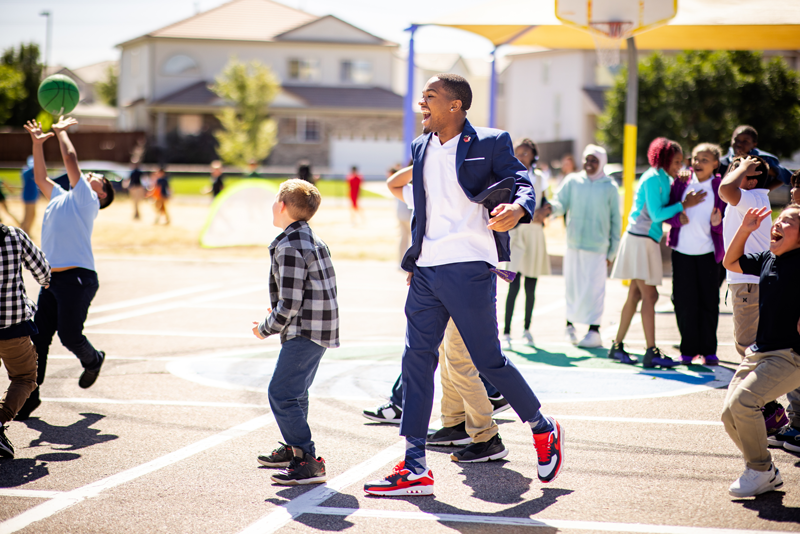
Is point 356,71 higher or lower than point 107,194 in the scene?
higher

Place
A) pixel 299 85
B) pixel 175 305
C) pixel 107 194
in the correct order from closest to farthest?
pixel 107 194, pixel 175 305, pixel 299 85

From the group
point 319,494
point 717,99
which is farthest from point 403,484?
point 717,99

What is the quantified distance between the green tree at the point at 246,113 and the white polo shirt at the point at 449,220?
46.4 meters

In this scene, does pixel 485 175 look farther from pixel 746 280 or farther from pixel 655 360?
pixel 655 360

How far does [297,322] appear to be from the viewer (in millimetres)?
4543

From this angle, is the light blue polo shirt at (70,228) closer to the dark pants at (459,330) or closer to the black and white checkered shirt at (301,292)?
the black and white checkered shirt at (301,292)

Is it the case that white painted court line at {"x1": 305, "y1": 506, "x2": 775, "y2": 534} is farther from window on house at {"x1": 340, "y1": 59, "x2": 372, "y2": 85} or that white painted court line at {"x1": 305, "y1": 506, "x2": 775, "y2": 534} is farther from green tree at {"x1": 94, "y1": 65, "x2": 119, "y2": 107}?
green tree at {"x1": 94, "y1": 65, "x2": 119, "y2": 107}

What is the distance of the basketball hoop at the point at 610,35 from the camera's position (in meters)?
12.2

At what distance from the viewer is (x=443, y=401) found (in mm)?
5328

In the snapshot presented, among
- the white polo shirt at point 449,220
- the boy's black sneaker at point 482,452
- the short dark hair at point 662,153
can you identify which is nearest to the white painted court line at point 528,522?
the boy's black sneaker at point 482,452

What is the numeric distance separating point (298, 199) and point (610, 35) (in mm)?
9173

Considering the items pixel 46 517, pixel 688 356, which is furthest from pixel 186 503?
pixel 688 356

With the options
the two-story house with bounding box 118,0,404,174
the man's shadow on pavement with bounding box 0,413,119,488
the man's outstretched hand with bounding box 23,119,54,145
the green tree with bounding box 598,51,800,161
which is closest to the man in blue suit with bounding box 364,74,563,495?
the man's shadow on pavement with bounding box 0,413,119,488

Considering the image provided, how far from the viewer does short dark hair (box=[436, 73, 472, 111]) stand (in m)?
4.41
